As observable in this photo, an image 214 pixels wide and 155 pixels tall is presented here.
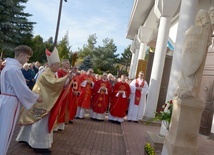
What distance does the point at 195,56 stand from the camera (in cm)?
505

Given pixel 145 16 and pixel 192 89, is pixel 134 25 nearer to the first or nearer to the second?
pixel 145 16

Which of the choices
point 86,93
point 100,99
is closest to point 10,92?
point 86,93

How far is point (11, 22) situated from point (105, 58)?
66.9 feet

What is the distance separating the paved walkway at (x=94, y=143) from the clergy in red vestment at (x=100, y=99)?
169cm

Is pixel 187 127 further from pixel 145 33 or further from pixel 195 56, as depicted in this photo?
pixel 145 33

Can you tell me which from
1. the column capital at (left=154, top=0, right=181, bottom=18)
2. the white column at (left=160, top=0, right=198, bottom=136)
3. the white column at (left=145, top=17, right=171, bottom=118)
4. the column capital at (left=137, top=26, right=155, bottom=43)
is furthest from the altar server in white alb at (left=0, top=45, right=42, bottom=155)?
the column capital at (left=137, top=26, right=155, bottom=43)

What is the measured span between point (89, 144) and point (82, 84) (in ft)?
14.9

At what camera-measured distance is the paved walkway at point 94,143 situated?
5875 millimetres

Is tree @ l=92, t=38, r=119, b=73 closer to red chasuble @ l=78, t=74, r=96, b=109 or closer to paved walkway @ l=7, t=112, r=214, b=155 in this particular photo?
red chasuble @ l=78, t=74, r=96, b=109

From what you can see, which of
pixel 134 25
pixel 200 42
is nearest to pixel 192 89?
pixel 200 42

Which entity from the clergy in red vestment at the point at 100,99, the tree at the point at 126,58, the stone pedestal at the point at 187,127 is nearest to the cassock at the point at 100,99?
the clergy in red vestment at the point at 100,99

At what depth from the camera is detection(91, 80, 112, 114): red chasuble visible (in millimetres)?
10859

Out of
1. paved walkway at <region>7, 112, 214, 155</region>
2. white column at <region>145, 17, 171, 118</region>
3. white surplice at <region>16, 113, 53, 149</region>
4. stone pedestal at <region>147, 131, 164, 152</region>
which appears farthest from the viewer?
white column at <region>145, 17, 171, 118</region>

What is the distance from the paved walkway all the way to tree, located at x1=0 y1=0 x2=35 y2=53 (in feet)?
66.2
